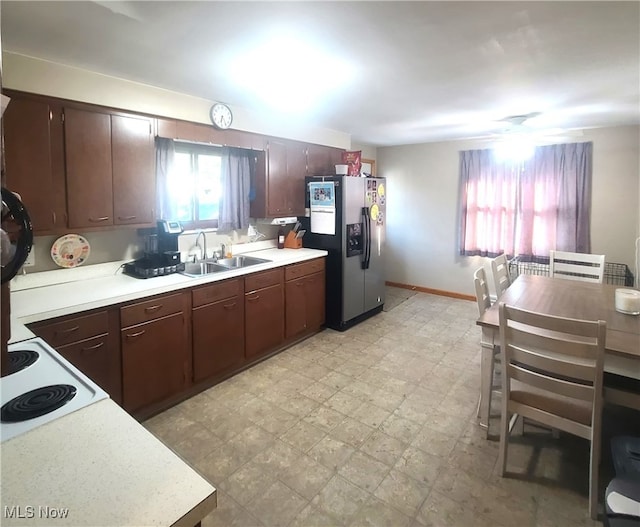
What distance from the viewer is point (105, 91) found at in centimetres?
257

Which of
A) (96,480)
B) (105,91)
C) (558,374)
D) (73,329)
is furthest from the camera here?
(105,91)

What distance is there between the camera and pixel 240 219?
3812 millimetres

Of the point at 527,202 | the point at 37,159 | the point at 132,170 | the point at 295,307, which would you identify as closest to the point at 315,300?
the point at 295,307

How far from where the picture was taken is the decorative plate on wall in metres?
2.60

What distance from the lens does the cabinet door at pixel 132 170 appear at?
2641 millimetres

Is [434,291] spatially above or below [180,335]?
below

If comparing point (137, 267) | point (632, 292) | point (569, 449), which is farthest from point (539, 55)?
point (137, 267)

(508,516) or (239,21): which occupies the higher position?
(239,21)

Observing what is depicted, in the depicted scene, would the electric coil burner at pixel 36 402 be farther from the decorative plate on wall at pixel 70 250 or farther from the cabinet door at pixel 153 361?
the decorative plate on wall at pixel 70 250

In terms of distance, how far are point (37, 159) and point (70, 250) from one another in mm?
677

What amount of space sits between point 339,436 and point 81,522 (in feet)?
6.09

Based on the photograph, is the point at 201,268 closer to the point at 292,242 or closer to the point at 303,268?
the point at 303,268

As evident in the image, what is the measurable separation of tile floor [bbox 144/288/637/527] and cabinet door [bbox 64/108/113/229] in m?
1.49

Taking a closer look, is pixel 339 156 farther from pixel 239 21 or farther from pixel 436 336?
pixel 239 21
